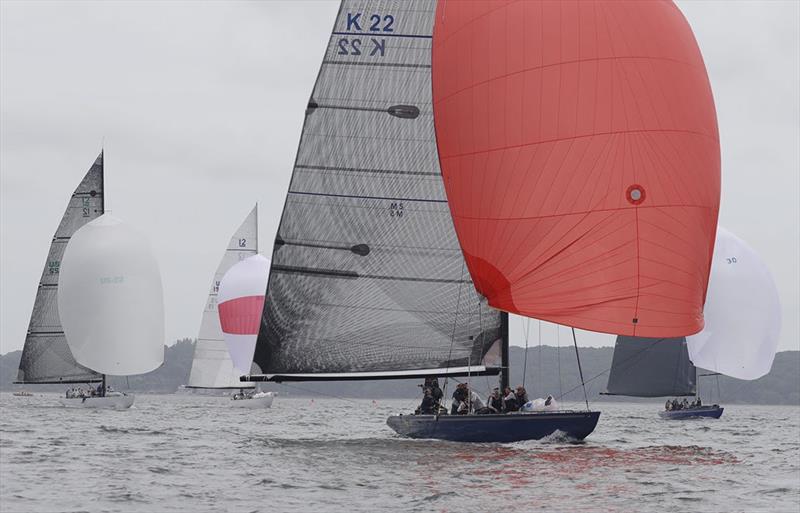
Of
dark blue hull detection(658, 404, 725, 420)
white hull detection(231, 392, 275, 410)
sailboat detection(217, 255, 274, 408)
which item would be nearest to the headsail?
white hull detection(231, 392, 275, 410)

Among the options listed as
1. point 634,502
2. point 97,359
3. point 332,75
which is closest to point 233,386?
point 97,359

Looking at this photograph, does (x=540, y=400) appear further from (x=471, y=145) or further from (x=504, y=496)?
(x=504, y=496)

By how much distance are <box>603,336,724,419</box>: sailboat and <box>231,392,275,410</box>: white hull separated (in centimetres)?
1809

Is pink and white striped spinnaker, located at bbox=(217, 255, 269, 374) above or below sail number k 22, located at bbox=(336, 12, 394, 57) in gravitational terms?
below

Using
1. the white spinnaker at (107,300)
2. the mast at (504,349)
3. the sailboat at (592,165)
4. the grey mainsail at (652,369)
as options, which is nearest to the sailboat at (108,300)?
the white spinnaker at (107,300)

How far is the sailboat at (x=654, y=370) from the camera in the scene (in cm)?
6738

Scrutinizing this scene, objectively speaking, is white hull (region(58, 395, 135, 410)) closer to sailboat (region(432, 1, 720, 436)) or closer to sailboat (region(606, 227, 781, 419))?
sailboat (region(606, 227, 781, 419))

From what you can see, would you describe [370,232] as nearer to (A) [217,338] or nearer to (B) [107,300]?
(B) [107,300]

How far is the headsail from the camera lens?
232 ft

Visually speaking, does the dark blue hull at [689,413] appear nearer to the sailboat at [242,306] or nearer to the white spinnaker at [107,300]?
the sailboat at [242,306]

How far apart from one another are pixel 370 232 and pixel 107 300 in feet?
88.9

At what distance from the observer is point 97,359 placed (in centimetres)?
5425

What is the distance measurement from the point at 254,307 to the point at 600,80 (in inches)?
1541

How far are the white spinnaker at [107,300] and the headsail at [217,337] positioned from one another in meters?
15.6
